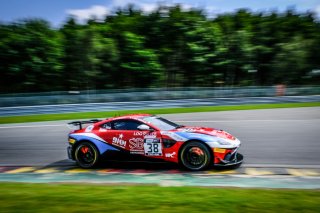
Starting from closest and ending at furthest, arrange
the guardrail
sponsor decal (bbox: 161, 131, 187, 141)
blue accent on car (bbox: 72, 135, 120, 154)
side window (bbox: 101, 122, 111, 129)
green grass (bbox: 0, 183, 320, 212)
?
green grass (bbox: 0, 183, 320, 212), sponsor decal (bbox: 161, 131, 187, 141), blue accent on car (bbox: 72, 135, 120, 154), side window (bbox: 101, 122, 111, 129), the guardrail

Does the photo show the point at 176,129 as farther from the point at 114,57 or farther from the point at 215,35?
the point at 215,35

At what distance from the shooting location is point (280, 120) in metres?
16.1

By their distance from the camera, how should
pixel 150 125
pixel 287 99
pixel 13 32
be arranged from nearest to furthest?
pixel 150 125, pixel 287 99, pixel 13 32

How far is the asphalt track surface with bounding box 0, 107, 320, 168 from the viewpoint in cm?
980

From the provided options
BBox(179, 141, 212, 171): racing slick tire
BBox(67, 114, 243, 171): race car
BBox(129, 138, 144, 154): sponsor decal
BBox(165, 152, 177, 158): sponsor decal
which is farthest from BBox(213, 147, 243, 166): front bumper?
BBox(129, 138, 144, 154): sponsor decal

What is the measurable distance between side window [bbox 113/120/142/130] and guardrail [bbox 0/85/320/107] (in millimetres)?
17744

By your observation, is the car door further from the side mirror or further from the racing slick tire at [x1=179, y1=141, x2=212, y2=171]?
the racing slick tire at [x1=179, y1=141, x2=212, y2=171]

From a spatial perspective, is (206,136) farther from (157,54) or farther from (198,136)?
(157,54)

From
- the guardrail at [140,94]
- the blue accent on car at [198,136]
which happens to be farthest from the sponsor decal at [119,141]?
the guardrail at [140,94]

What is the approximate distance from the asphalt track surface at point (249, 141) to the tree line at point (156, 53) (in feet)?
64.3

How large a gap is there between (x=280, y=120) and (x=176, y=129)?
849cm

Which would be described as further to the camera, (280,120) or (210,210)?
(280,120)

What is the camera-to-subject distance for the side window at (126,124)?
30.4 ft

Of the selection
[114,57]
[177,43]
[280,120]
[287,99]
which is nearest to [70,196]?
[280,120]
